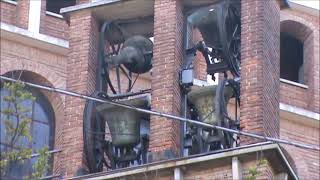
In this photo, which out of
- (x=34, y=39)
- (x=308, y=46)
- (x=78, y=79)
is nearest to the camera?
(x=78, y=79)

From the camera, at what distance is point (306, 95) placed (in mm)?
41406

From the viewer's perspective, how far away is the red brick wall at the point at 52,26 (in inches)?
1523

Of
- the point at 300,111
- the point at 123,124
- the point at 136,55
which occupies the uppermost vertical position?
the point at 300,111

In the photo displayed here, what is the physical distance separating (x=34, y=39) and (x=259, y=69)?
9.90 m

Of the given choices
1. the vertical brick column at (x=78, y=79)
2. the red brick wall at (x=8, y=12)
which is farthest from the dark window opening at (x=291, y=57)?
the vertical brick column at (x=78, y=79)

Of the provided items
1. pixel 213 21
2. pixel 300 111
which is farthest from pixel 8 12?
pixel 213 21

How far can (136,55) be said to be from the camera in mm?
30453

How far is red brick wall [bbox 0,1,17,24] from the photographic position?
38500mm

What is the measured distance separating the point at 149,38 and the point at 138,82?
22.6ft

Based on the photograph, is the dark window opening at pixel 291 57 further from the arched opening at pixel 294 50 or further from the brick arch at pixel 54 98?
the brick arch at pixel 54 98

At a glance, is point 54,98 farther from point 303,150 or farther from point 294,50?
point 294,50

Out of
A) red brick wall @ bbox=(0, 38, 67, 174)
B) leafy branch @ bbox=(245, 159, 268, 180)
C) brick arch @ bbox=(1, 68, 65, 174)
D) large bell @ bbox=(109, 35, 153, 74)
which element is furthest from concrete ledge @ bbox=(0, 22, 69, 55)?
leafy branch @ bbox=(245, 159, 268, 180)

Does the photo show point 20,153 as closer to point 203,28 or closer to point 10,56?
point 203,28

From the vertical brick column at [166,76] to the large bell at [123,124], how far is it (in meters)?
0.30
